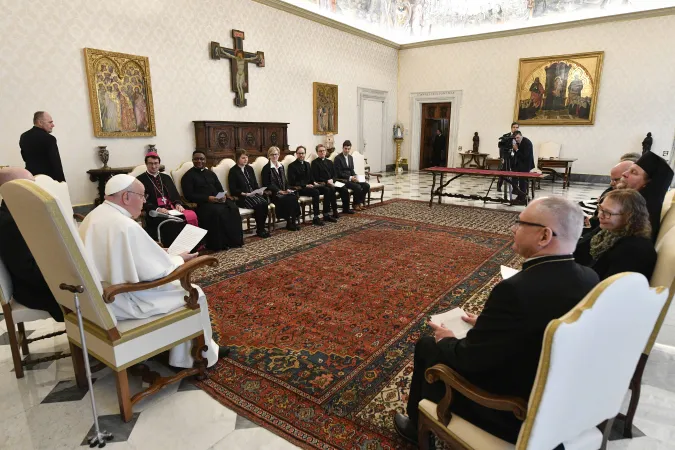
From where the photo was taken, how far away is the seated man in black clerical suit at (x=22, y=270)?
2.57m

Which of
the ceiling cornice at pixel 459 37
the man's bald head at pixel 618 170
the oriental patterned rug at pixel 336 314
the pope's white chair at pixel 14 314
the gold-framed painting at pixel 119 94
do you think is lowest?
the oriental patterned rug at pixel 336 314

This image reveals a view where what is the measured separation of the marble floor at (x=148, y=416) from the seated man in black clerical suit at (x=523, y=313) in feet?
3.56

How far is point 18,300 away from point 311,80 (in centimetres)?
1014

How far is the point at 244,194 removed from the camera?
20.9 feet

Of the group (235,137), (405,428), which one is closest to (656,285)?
(405,428)

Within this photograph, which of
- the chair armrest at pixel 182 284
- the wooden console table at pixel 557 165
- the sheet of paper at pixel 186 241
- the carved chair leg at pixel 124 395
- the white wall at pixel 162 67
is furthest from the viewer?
the wooden console table at pixel 557 165

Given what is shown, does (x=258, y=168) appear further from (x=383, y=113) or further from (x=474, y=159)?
(x=474, y=159)

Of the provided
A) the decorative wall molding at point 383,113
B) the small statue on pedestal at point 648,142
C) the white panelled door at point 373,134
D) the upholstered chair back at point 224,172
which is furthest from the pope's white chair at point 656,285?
the white panelled door at point 373,134

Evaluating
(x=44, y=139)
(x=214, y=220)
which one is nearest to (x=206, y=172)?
(x=214, y=220)

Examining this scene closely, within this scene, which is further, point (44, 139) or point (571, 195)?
point (571, 195)

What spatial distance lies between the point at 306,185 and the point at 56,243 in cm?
561

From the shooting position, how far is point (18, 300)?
2.73 meters

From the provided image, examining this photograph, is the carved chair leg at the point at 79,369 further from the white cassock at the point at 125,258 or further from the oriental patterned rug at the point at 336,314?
the oriental patterned rug at the point at 336,314

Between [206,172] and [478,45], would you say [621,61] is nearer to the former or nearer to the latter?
[478,45]
